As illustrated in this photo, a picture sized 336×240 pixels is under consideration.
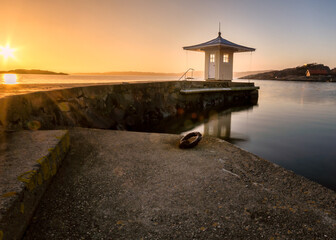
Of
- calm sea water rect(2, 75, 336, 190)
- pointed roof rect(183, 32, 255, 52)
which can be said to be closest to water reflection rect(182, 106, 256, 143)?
calm sea water rect(2, 75, 336, 190)

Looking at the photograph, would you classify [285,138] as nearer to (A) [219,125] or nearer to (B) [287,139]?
(B) [287,139]

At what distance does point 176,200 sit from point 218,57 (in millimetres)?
17203

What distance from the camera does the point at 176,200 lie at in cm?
294

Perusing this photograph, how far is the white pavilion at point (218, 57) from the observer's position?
59.8 ft

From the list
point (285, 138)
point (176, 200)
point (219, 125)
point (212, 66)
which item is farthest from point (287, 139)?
point (212, 66)

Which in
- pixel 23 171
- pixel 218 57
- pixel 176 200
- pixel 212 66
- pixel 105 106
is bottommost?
pixel 176 200

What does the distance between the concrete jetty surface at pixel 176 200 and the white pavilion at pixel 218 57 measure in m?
15.1

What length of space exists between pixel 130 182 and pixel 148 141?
216 centimetres

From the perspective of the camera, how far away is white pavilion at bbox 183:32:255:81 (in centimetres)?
1823

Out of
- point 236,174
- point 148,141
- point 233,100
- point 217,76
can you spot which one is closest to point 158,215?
point 236,174

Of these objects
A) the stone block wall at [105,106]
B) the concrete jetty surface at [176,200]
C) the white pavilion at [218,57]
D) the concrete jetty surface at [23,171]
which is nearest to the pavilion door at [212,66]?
the white pavilion at [218,57]

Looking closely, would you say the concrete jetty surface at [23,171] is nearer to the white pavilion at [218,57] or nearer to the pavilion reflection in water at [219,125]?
the pavilion reflection in water at [219,125]

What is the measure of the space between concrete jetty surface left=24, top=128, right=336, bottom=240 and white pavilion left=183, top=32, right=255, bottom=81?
1515 cm

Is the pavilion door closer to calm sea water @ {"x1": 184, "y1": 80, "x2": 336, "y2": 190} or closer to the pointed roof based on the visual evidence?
the pointed roof
